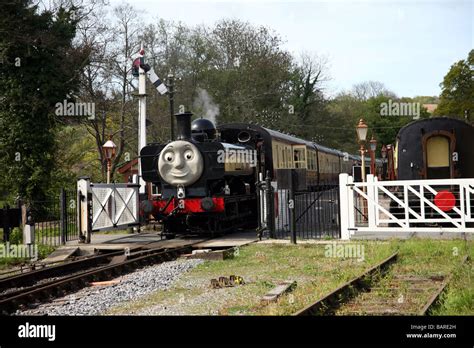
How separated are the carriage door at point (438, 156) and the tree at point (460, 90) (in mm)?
14869

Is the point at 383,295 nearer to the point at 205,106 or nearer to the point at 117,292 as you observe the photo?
the point at 117,292

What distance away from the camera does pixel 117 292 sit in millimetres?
9062

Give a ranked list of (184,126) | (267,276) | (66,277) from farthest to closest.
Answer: (184,126) → (66,277) → (267,276)

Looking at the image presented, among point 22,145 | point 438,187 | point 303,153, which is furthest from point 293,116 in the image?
point 438,187

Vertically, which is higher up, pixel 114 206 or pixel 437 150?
pixel 437 150

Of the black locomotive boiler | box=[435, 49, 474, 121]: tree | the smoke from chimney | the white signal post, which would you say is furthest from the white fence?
box=[435, 49, 474, 121]: tree

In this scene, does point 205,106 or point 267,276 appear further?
point 205,106

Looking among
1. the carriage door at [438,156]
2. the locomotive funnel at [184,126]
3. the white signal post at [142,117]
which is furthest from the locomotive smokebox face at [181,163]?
the carriage door at [438,156]

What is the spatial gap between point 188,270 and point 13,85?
16223 mm

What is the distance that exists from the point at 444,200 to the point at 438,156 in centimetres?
371

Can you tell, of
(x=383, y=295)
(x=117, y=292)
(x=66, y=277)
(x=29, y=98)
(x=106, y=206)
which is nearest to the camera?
(x=383, y=295)

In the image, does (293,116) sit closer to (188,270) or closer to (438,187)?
(438,187)

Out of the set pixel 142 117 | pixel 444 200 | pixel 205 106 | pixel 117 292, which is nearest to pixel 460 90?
pixel 205 106

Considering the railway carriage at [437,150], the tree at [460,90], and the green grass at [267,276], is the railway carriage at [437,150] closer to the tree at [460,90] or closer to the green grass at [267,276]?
the green grass at [267,276]
